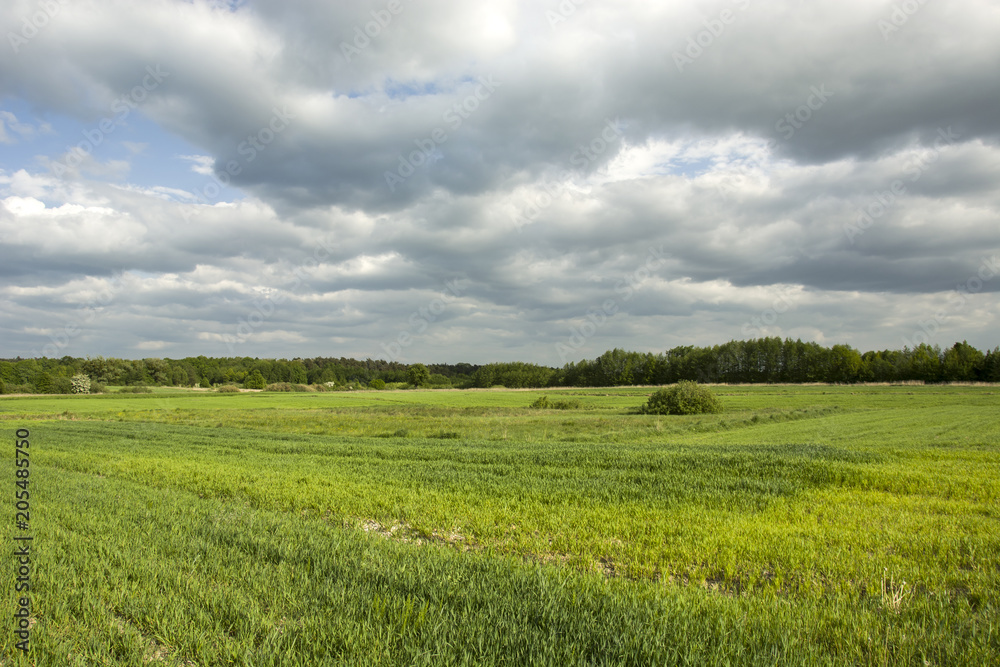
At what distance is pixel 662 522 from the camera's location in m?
8.32

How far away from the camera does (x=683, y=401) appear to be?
47750 mm

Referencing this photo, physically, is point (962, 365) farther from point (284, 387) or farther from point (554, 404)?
point (284, 387)

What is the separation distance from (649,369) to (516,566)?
149440mm

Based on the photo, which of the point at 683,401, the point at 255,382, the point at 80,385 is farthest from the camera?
the point at 255,382

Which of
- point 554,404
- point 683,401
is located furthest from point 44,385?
point 683,401

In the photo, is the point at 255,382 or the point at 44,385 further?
the point at 255,382

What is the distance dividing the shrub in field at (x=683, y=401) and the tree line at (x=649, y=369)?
99.7m

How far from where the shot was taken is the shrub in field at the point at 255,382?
144m

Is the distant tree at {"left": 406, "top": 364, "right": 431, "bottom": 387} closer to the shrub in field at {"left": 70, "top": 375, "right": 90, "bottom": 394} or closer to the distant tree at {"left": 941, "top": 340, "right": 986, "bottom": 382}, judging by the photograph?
the shrub in field at {"left": 70, "top": 375, "right": 90, "bottom": 394}

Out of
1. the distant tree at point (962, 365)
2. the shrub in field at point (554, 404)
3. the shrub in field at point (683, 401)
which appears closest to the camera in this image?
the shrub in field at point (683, 401)

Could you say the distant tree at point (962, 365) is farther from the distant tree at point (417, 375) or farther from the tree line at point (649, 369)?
the distant tree at point (417, 375)

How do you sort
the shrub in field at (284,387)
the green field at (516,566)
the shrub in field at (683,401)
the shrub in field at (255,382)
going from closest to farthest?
the green field at (516,566)
the shrub in field at (683,401)
the shrub in field at (284,387)
the shrub in field at (255,382)

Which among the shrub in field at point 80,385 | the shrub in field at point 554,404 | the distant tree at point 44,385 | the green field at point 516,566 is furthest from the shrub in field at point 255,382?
the green field at point 516,566

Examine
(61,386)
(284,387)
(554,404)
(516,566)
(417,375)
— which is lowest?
Result: (284,387)
